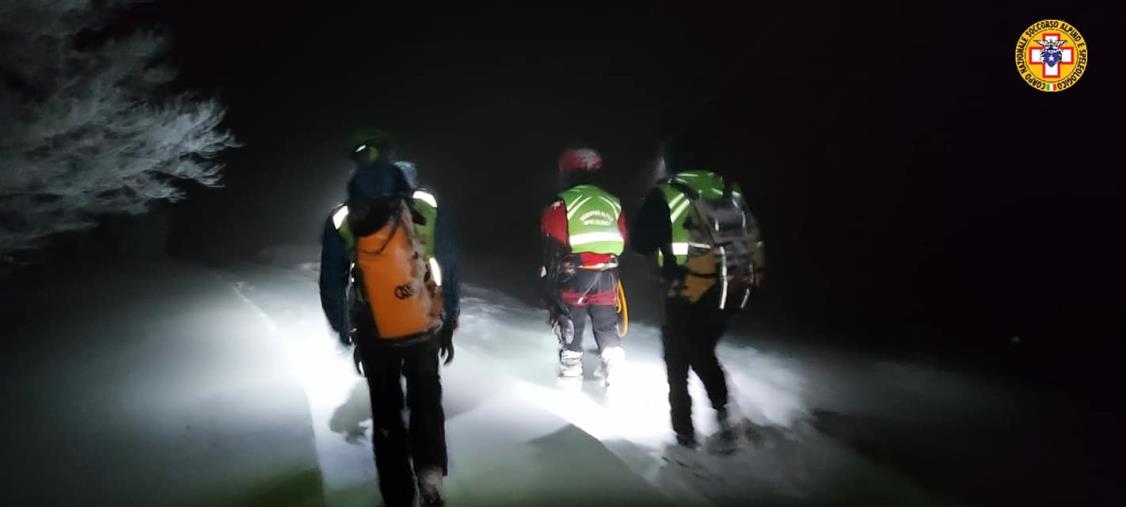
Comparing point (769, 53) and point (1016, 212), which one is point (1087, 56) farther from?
point (769, 53)

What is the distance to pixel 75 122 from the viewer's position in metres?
8.88

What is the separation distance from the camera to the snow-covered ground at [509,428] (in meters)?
4.19

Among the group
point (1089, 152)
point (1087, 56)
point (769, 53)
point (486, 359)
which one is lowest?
point (486, 359)

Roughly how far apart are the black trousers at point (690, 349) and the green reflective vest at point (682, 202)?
0.35 m

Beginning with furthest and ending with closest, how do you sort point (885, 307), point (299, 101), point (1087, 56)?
point (299, 101)
point (1087, 56)
point (885, 307)

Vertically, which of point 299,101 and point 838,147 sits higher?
point 299,101

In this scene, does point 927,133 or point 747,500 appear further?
point 927,133

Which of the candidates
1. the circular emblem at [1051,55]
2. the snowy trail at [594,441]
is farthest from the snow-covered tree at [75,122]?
the circular emblem at [1051,55]

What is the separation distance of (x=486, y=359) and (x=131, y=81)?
7.22m

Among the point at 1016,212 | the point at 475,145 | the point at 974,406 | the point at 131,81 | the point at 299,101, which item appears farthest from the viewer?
the point at 299,101

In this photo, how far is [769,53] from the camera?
1744cm

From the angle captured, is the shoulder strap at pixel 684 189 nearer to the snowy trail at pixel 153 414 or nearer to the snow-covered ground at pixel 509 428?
the snow-covered ground at pixel 509 428

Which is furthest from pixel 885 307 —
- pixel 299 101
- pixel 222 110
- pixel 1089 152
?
pixel 299 101

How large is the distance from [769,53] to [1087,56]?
654 cm
